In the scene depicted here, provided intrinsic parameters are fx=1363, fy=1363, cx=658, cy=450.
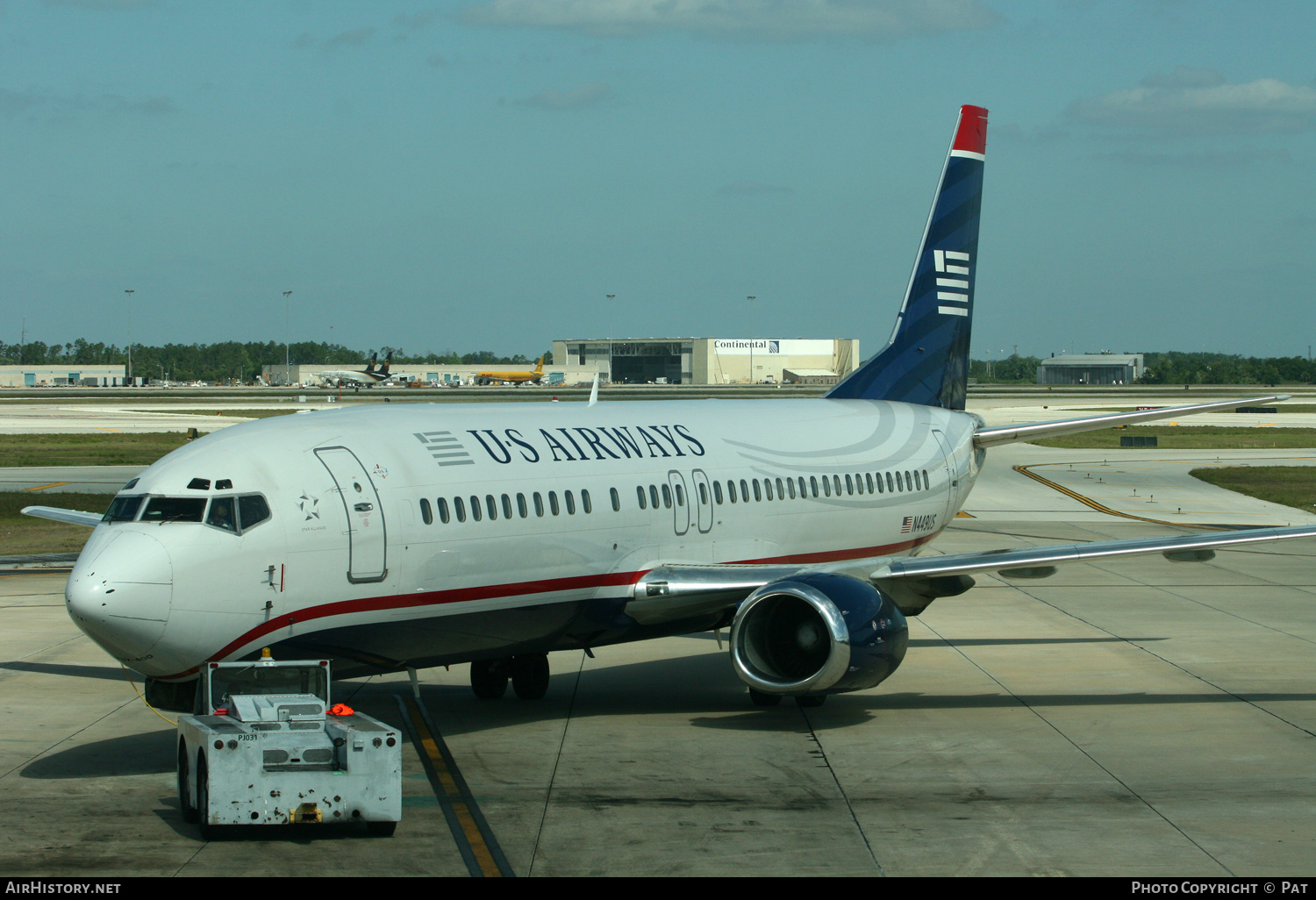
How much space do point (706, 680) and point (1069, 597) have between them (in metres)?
12.6

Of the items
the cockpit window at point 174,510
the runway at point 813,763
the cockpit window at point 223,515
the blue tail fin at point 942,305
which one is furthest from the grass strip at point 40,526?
the cockpit window at point 223,515

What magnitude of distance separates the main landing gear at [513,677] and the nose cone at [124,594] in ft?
21.7

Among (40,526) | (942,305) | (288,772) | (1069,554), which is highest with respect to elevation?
(942,305)

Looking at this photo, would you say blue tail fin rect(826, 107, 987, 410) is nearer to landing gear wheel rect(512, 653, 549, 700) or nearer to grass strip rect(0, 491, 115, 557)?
landing gear wheel rect(512, 653, 549, 700)

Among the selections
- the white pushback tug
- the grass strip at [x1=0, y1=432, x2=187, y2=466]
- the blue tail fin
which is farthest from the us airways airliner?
the grass strip at [x1=0, y1=432, x2=187, y2=466]

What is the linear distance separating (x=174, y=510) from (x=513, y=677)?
700 centimetres

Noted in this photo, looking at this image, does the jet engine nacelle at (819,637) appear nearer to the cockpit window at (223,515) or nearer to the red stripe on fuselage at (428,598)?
the red stripe on fuselage at (428,598)

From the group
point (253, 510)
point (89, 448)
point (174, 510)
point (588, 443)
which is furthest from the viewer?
point (89, 448)

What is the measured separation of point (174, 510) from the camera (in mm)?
15203

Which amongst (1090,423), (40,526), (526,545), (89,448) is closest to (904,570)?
(526,545)

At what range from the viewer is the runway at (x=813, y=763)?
1313 cm

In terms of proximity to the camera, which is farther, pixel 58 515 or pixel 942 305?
pixel 942 305

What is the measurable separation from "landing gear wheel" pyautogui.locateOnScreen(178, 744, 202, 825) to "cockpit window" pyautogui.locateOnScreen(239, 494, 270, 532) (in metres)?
2.51

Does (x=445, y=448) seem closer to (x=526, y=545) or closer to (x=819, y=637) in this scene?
(x=526, y=545)
